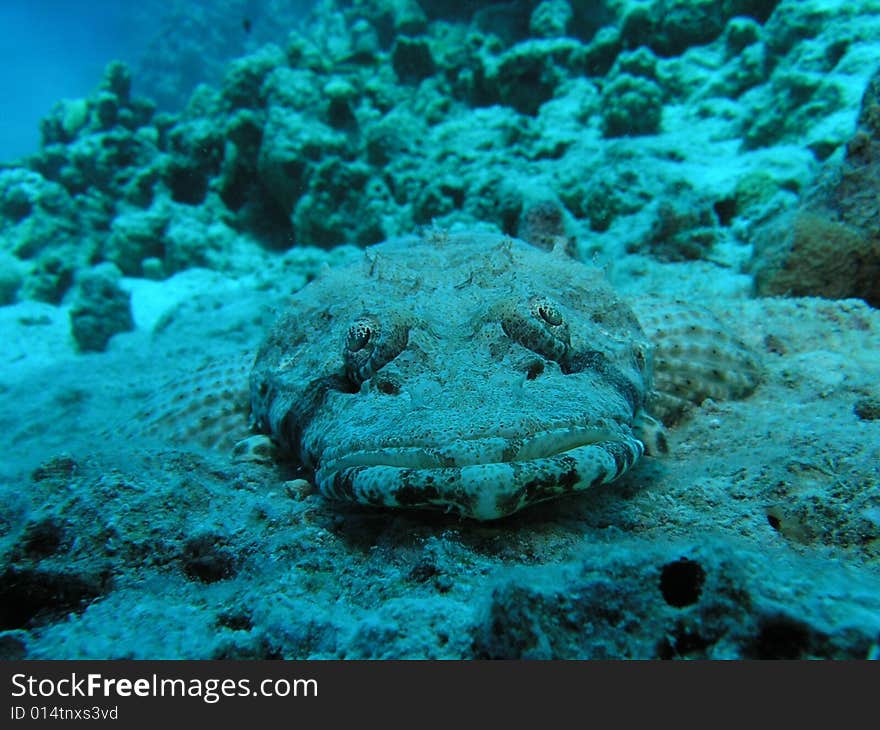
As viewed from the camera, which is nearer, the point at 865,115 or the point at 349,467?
the point at 349,467

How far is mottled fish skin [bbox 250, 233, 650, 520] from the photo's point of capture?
2041mm

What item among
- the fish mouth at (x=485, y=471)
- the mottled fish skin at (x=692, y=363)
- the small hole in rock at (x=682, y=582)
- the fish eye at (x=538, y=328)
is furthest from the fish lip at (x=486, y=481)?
the mottled fish skin at (x=692, y=363)

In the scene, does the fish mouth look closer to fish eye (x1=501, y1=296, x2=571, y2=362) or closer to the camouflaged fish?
the camouflaged fish

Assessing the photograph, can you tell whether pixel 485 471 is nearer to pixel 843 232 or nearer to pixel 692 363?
pixel 692 363

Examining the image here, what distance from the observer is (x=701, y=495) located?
2330 mm

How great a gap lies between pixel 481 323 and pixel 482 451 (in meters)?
1.00

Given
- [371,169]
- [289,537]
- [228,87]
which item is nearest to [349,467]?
[289,537]

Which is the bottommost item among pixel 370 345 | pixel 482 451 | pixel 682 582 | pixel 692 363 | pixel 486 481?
pixel 682 582

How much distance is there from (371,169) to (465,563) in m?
9.70

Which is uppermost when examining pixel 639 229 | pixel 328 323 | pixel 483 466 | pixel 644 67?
pixel 644 67

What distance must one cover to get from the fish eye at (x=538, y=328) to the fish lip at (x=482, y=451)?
64 centimetres

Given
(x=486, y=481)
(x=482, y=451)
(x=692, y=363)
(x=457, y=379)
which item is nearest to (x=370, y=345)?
(x=457, y=379)

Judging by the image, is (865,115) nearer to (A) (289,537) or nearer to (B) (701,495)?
(B) (701,495)

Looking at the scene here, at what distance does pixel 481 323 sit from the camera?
2.83 m
